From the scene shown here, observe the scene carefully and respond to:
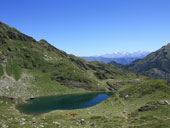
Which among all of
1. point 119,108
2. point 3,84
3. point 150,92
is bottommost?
point 119,108

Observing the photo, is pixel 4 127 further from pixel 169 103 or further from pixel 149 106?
→ pixel 169 103

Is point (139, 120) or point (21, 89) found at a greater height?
point (21, 89)

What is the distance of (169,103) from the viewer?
194 feet

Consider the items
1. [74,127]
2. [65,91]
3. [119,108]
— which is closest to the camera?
[74,127]

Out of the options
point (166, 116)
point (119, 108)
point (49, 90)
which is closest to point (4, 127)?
point (166, 116)

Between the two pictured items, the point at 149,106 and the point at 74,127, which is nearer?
the point at 74,127

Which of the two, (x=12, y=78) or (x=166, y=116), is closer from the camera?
(x=166, y=116)

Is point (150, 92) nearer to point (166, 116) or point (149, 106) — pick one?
point (149, 106)

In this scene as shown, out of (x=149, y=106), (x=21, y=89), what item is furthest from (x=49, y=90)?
(x=149, y=106)

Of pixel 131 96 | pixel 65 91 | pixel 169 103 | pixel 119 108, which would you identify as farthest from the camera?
pixel 65 91

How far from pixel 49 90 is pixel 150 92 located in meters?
135

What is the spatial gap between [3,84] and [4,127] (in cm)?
14129

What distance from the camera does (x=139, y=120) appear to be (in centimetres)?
4803

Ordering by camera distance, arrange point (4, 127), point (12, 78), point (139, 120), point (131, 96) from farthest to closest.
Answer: point (12, 78)
point (131, 96)
point (139, 120)
point (4, 127)
